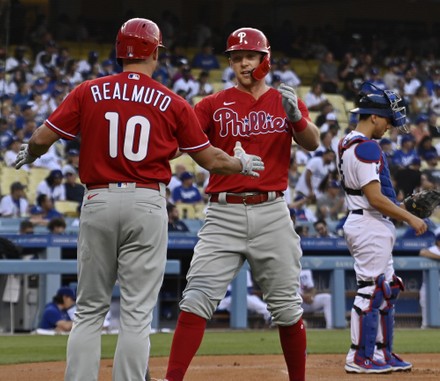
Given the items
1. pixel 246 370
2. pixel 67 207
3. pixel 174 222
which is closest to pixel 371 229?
pixel 246 370

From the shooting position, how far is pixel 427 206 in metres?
7.89

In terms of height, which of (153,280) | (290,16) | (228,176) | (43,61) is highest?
(290,16)

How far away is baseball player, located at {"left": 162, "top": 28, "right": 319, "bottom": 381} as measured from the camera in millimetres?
5949

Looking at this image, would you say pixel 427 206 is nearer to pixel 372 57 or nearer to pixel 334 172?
pixel 334 172

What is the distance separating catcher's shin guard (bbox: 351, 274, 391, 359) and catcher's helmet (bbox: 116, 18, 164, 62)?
113 inches

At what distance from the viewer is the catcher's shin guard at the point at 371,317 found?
734cm

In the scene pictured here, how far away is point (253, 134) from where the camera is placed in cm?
611

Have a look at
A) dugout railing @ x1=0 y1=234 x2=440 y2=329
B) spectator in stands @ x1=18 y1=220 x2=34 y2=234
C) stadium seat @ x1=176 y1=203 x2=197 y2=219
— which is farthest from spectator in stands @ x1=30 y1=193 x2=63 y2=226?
stadium seat @ x1=176 y1=203 x2=197 y2=219

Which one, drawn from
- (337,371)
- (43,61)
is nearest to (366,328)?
(337,371)

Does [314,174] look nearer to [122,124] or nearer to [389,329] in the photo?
[389,329]

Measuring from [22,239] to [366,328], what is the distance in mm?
5992

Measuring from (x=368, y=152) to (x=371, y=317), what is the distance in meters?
1.15

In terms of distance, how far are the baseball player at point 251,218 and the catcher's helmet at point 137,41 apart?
90cm

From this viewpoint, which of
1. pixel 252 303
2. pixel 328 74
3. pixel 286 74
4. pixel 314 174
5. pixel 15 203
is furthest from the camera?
pixel 328 74
